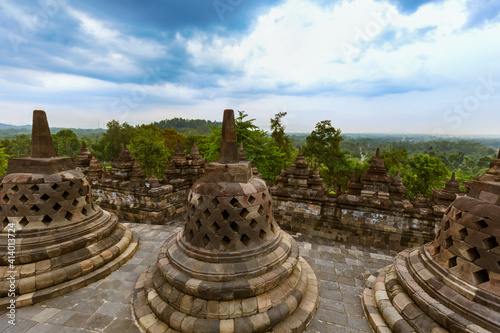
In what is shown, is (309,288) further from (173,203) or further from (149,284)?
(173,203)

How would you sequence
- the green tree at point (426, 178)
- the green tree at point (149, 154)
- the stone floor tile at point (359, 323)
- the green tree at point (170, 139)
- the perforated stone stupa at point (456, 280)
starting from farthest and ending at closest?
1. the green tree at point (170, 139)
2. the green tree at point (149, 154)
3. the green tree at point (426, 178)
4. the stone floor tile at point (359, 323)
5. the perforated stone stupa at point (456, 280)

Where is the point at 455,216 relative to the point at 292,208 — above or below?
above

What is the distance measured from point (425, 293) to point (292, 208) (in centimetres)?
568

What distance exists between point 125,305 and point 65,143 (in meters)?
63.3

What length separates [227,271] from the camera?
375 centimetres

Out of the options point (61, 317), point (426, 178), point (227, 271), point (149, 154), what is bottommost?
A: point (426, 178)

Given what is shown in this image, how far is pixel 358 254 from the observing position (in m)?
6.59

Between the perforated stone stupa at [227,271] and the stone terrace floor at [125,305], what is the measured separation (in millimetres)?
315

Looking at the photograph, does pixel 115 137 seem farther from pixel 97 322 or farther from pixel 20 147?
pixel 97 322

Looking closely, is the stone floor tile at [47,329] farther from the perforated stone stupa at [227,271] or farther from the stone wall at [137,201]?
the stone wall at [137,201]

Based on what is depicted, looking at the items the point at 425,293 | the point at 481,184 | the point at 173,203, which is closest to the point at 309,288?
the point at 425,293

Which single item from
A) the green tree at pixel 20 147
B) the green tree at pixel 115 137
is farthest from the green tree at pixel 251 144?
the green tree at pixel 20 147

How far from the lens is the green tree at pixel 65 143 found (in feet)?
163

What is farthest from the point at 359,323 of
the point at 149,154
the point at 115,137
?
the point at 115,137
